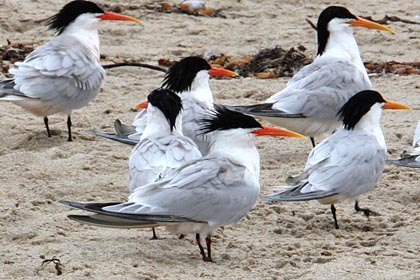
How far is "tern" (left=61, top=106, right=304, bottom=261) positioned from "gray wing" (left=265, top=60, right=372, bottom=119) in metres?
1.72

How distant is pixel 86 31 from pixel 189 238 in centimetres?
284

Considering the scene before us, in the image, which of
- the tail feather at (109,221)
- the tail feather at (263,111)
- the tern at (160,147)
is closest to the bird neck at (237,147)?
the tern at (160,147)

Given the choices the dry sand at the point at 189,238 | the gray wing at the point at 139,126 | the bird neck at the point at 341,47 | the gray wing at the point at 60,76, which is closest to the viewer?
the dry sand at the point at 189,238

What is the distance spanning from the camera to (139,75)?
27.0ft

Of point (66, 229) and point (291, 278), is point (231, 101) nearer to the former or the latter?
point (66, 229)

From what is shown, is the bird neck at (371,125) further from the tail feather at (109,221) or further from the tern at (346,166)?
the tail feather at (109,221)

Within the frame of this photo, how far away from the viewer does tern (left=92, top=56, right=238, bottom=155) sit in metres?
6.16

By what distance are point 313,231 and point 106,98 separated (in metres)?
2.80

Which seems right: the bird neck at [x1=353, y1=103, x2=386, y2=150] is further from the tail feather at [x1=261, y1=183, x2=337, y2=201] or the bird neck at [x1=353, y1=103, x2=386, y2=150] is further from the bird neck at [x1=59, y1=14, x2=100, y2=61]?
the bird neck at [x1=59, y1=14, x2=100, y2=61]

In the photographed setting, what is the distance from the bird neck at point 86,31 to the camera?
24.9 feet

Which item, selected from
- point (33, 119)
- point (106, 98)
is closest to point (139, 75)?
point (106, 98)

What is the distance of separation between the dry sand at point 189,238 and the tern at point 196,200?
0.53 ft

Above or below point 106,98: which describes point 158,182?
above

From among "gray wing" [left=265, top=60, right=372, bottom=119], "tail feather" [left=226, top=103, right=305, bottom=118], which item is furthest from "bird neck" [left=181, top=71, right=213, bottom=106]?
"gray wing" [left=265, top=60, right=372, bottom=119]
